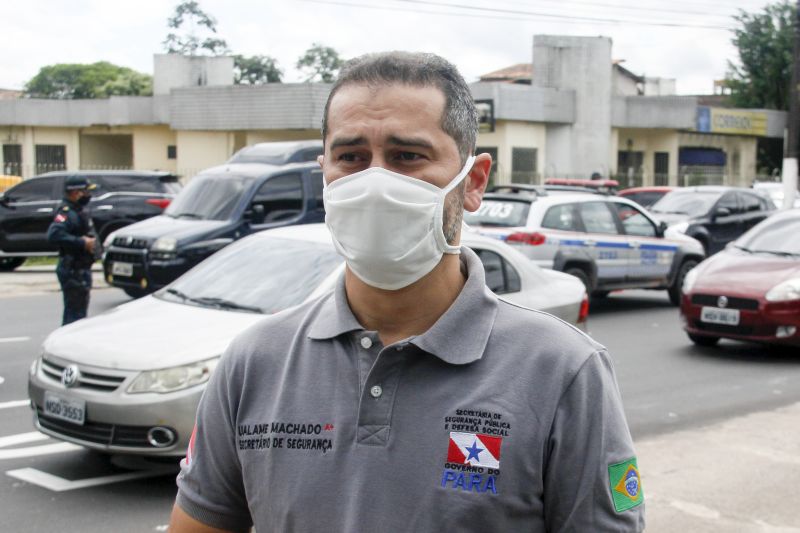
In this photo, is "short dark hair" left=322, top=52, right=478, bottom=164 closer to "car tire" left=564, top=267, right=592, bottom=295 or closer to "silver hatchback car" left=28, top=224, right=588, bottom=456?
"silver hatchback car" left=28, top=224, right=588, bottom=456

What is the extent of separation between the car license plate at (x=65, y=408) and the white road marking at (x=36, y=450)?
555 mm

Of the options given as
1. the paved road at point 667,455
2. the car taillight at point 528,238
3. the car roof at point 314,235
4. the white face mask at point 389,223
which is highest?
the white face mask at point 389,223

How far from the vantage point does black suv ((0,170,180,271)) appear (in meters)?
19.2

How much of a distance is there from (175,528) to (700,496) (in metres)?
4.48

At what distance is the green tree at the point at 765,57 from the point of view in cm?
5556

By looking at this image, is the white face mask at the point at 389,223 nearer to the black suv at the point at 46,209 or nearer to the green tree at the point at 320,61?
the black suv at the point at 46,209

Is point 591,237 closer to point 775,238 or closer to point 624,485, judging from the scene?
point 775,238

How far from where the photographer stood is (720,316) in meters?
10.7

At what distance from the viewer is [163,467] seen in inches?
255

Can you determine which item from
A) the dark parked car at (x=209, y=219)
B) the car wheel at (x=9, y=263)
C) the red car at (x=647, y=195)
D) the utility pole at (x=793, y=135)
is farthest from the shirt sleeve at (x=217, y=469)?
the utility pole at (x=793, y=135)

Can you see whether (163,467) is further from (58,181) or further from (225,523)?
(58,181)

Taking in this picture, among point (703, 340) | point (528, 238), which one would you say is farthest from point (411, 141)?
point (528, 238)

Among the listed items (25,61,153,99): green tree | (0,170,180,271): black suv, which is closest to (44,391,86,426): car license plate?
(0,170,180,271): black suv

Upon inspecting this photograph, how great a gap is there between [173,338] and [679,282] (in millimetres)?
10555
